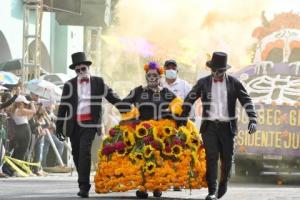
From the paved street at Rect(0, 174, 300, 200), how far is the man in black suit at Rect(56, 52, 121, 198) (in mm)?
741

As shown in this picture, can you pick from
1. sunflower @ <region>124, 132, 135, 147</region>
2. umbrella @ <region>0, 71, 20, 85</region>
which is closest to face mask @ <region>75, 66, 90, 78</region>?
sunflower @ <region>124, 132, 135, 147</region>

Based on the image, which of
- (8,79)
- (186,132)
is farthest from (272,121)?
(8,79)

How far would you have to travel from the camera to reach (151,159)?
46.4 ft

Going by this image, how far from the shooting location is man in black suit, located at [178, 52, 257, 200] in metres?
14.2

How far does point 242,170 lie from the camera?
20.5 metres

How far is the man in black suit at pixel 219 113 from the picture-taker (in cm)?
1418

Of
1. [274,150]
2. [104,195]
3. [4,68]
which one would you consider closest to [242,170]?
[274,150]

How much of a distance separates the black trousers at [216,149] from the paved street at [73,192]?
604 millimetres

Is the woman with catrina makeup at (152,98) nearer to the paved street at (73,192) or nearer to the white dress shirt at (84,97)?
the white dress shirt at (84,97)

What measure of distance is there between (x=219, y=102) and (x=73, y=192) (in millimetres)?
2875

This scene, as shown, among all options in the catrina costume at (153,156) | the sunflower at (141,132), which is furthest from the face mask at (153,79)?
the sunflower at (141,132)

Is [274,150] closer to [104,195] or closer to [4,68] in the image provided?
[104,195]

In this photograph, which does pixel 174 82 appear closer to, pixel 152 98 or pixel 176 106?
pixel 152 98

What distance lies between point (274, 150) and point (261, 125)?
1.61ft
